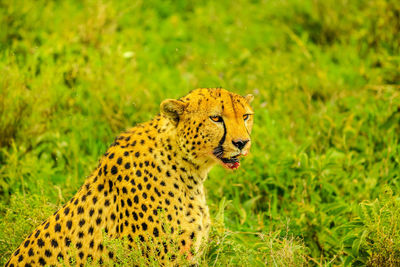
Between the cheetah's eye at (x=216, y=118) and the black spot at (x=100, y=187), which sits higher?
the cheetah's eye at (x=216, y=118)

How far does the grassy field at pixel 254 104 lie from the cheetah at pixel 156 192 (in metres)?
0.54

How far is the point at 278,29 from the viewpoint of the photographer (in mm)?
7551

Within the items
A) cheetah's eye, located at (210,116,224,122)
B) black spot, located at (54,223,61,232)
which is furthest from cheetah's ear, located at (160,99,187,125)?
black spot, located at (54,223,61,232)

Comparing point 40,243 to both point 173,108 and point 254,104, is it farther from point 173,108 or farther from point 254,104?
point 254,104

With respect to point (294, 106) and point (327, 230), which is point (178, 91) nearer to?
point (294, 106)

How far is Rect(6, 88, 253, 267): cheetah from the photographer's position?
3.28 m

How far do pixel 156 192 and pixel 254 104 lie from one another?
9.84 ft

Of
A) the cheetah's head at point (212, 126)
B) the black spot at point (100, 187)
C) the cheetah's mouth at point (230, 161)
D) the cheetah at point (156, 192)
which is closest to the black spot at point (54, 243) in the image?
the cheetah at point (156, 192)

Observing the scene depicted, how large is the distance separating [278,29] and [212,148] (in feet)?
15.0

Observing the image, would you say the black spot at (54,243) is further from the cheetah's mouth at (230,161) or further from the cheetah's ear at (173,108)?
the cheetah's mouth at (230,161)

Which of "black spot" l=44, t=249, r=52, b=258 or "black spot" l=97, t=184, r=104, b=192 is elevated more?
"black spot" l=97, t=184, r=104, b=192

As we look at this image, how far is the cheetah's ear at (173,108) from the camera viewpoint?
3.33 metres

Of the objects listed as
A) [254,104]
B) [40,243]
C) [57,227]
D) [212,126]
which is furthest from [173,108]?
[254,104]

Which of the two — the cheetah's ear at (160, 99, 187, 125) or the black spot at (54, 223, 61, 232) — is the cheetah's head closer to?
the cheetah's ear at (160, 99, 187, 125)
